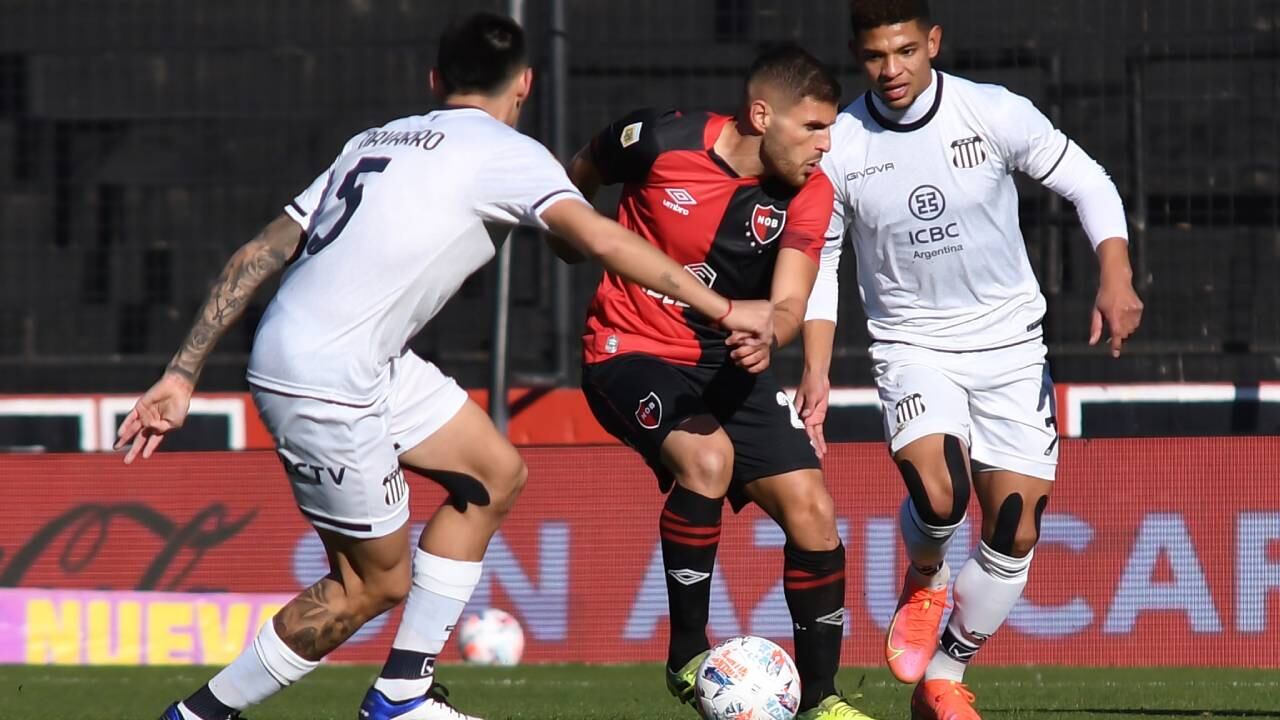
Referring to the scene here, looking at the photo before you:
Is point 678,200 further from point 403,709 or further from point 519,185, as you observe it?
point 403,709

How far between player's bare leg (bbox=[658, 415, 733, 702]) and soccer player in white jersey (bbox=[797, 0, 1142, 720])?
2.12ft

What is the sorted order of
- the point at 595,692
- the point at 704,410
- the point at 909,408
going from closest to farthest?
1. the point at 704,410
2. the point at 909,408
3. the point at 595,692

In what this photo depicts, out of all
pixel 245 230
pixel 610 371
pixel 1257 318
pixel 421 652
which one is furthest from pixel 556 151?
pixel 421 652

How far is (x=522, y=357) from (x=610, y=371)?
214 inches

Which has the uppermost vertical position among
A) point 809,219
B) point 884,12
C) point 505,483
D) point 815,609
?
point 884,12

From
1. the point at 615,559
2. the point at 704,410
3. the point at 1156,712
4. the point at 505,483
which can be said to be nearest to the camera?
the point at 505,483

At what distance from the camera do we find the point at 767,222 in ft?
20.3

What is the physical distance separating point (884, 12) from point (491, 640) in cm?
471

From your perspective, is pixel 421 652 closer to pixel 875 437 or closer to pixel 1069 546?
pixel 1069 546

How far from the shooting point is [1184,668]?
948 cm

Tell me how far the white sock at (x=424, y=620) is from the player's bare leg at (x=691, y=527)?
667 millimetres

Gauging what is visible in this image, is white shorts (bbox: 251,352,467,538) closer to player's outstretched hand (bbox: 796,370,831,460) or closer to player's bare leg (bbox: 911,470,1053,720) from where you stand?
player's outstretched hand (bbox: 796,370,831,460)

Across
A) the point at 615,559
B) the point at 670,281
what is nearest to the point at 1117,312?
the point at 670,281

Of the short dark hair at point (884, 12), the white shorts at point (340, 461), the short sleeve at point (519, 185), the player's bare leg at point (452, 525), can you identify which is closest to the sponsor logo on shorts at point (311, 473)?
the white shorts at point (340, 461)
